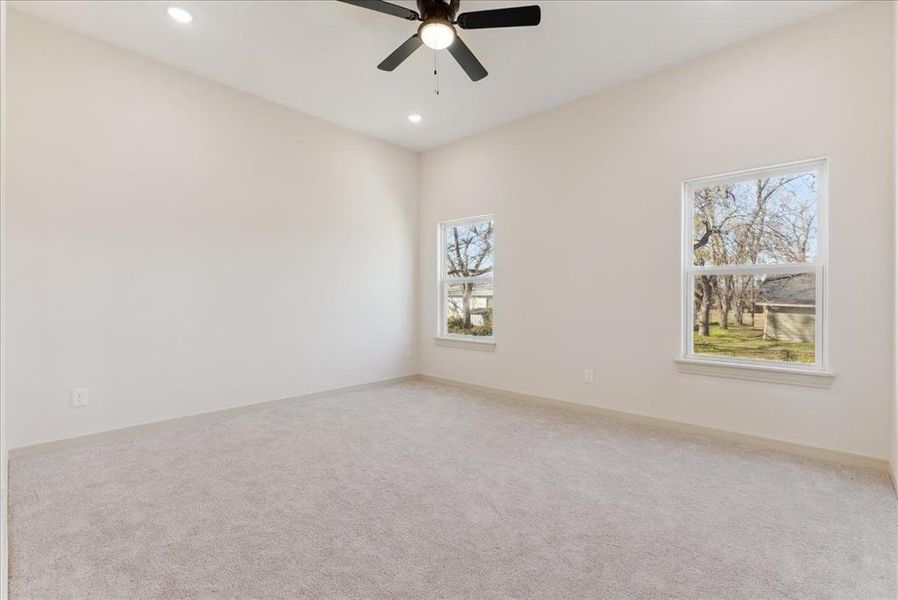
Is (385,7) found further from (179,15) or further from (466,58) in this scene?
(179,15)

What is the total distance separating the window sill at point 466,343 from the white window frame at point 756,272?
6.53ft

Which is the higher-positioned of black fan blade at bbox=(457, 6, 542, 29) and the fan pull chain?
the fan pull chain

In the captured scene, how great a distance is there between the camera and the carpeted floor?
1770 mm

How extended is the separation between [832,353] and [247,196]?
15.8 feet

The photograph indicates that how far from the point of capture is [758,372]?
10.8ft

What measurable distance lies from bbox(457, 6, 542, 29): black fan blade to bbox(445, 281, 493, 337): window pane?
9.55 feet

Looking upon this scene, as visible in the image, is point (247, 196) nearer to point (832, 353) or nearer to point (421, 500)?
point (421, 500)

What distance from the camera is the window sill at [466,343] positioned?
5.03m

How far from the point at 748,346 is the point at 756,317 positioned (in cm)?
23

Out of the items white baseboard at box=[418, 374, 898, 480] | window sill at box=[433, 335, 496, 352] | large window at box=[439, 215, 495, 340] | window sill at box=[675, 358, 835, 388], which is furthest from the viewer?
large window at box=[439, 215, 495, 340]

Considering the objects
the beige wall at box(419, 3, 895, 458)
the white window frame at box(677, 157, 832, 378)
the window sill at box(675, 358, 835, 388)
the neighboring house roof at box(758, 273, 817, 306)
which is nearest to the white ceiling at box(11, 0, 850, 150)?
the beige wall at box(419, 3, 895, 458)

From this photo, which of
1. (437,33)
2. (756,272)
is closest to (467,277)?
(756,272)

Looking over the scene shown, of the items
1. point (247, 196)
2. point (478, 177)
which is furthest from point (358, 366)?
point (478, 177)

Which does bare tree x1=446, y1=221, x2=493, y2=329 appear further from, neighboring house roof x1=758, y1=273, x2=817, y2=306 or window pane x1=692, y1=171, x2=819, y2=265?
neighboring house roof x1=758, y1=273, x2=817, y2=306
